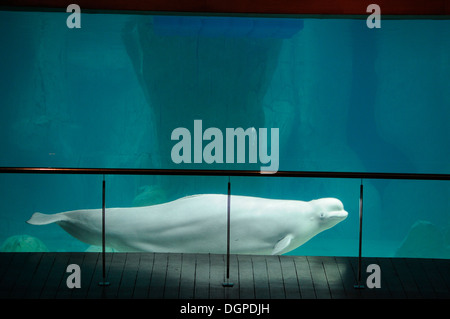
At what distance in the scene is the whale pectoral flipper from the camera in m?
5.29

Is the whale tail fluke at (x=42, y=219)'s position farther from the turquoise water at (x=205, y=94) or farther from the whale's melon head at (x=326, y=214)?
the turquoise water at (x=205, y=94)

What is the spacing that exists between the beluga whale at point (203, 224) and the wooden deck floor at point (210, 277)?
37cm

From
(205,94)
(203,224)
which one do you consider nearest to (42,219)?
(203,224)

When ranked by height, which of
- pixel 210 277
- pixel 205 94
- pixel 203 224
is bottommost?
pixel 210 277

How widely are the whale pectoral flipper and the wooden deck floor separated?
75cm

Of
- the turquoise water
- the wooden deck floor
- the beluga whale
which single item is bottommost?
the wooden deck floor

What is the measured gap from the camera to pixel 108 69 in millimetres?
8016

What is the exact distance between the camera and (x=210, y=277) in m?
4.15

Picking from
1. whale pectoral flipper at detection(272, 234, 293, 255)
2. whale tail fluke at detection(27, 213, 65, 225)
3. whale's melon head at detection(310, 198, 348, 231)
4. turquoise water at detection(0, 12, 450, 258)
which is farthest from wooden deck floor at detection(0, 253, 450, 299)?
turquoise water at detection(0, 12, 450, 258)

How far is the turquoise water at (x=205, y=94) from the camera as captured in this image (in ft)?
25.1

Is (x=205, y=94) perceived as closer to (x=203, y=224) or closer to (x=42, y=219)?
(x=203, y=224)

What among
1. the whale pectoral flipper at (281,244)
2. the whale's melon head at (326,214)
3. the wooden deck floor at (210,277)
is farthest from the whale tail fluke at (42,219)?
the whale's melon head at (326,214)

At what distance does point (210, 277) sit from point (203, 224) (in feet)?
3.45

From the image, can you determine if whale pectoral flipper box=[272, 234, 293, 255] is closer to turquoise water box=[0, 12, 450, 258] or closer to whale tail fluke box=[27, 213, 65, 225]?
whale tail fluke box=[27, 213, 65, 225]
